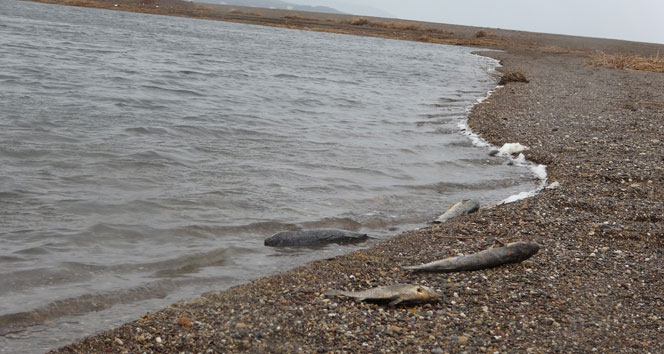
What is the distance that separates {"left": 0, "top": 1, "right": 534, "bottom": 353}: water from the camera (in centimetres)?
573

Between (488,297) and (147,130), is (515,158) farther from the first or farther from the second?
(147,130)

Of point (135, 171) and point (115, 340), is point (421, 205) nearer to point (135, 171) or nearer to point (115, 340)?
point (135, 171)

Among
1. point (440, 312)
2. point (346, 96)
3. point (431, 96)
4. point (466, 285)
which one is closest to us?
point (440, 312)

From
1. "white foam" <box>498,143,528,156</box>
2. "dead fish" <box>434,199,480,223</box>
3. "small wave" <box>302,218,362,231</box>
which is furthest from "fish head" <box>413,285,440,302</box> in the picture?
"white foam" <box>498,143,528,156</box>

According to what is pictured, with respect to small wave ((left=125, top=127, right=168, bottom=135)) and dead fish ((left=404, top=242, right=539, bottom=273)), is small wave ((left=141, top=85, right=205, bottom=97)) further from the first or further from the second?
dead fish ((left=404, top=242, right=539, bottom=273))

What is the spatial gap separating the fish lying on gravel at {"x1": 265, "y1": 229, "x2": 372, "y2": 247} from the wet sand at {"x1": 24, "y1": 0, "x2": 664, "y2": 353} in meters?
0.48

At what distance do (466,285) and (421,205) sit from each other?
3.60 meters

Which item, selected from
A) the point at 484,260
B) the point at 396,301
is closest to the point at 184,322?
the point at 396,301

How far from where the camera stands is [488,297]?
5.08 meters

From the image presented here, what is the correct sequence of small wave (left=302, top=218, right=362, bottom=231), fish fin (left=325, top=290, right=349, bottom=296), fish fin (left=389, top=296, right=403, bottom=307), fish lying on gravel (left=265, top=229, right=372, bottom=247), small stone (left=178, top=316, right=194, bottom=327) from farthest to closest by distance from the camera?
small wave (left=302, top=218, right=362, bottom=231) → fish lying on gravel (left=265, top=229, right=372, bottom=247) → fish fin (left=325, top=290, right=349, bottom=296) → fish fin (left=389, top=296, right=403, bottom=307) → small stone (left=178, top=316, right=194, bottom=327)

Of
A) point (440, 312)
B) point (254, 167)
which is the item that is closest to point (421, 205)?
point (254, 167)

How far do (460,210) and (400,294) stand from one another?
11.1 ft

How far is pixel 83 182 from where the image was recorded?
344 inches

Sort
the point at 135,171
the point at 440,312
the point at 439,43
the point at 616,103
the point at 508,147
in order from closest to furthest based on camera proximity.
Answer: the point at 440,312 < the point at 135,171 < the point at 508,147 < the point at 616,103 < the point at 439,43
